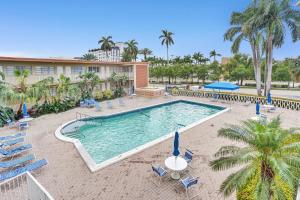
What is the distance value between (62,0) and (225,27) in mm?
22658

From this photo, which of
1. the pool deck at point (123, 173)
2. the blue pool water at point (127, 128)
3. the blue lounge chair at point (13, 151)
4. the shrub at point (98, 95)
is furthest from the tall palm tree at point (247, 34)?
the blue lounge chair at point (13, 151)

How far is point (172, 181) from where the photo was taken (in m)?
8.25

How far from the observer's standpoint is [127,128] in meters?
17.2

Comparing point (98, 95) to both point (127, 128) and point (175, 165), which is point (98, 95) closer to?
point (127, 128)

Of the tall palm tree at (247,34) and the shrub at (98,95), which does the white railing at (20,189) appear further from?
the tall palm tree at (247,34)

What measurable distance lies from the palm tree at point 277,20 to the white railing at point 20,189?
2661 cm

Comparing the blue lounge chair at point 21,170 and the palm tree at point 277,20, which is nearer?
the blue lounge chair at point 21,170

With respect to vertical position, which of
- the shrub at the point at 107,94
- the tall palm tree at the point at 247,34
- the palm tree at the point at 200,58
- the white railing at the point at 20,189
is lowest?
the white railing at the point at 20,189

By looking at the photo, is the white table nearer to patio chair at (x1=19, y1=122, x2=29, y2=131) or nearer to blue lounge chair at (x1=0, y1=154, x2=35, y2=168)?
blue lounge chair at (x1=0, y1=154, x2=35, y2=168)

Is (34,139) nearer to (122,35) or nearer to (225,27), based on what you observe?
(225,27)

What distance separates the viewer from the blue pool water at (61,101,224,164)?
13.3 meters

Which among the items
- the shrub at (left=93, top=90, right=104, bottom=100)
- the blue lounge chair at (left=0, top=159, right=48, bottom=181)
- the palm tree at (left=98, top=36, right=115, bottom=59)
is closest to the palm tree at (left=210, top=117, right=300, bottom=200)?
the blue lounge chair at (left=0, top=159, right=48, bottom=181)

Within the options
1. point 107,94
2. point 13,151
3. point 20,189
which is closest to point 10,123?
point 13,151

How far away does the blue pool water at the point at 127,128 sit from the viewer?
13316 millimetres
